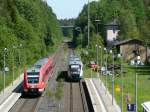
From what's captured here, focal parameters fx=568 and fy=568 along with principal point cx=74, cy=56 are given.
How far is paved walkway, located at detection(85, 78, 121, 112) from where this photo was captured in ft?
152

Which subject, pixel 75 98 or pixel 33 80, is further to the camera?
pixel 75 98

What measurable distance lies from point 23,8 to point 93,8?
67.4 metres

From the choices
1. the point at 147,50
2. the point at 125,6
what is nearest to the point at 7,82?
the point at 147,50

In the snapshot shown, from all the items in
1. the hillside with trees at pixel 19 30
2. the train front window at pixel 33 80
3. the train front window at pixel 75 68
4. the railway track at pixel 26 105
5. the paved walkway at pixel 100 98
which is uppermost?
the hillside with trees at pixel 19 30

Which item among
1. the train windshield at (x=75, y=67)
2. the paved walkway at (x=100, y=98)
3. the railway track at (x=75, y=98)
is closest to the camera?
the paved walkway at (x=100, y=98)

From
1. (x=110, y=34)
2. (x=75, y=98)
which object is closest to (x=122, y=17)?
(x=110, y=34)

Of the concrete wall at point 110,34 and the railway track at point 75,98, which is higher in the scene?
the concrete wall at point 110,34

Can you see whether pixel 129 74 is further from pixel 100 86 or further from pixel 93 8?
pixel 93 8

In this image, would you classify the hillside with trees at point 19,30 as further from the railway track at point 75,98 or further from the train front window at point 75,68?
the railway track at point 75,98

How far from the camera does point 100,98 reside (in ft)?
174

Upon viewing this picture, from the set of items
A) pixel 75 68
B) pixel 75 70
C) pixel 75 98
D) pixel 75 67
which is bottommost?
pixel 75 98

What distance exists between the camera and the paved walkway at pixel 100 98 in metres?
46.3

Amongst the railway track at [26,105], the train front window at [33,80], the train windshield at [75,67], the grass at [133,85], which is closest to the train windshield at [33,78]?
the train front window at [33,80]

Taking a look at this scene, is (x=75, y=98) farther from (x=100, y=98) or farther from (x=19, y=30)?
(x=19, y=30)
